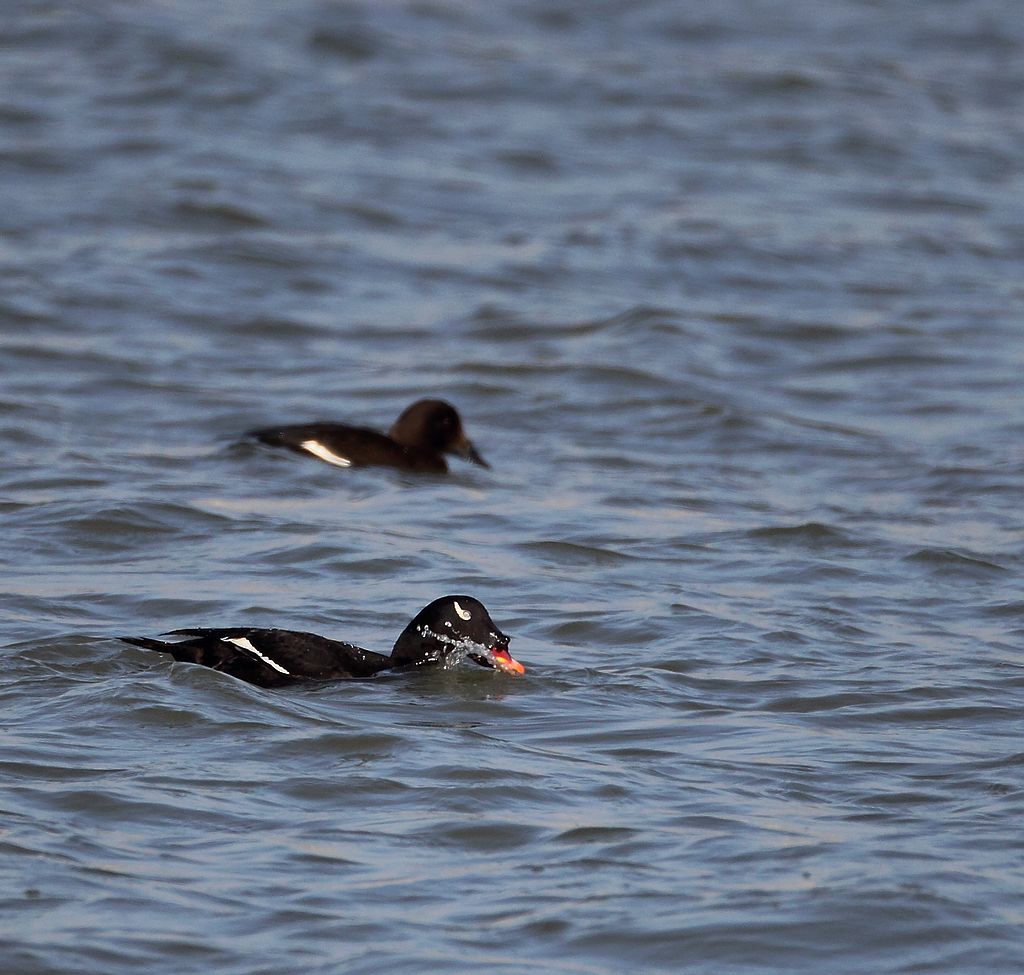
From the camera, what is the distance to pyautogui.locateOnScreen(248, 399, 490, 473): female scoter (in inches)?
470

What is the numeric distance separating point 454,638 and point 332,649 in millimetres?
512

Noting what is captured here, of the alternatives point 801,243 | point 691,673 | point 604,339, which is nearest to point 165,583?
point 691,673

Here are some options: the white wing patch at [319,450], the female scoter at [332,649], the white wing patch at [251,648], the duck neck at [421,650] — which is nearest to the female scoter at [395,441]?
the white wing patch at [319,450]

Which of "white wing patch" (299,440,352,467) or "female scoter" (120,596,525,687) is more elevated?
"white wing patch" (299,440,352,467)

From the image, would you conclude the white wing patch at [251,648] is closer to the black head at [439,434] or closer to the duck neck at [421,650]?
the duck neck at [421,650]

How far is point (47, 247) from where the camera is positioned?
17.2 metres

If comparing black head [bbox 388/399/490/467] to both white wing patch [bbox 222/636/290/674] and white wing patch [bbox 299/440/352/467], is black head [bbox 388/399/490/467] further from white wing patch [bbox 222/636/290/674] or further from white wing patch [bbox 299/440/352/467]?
white wing patch [bbox 222/636/290/674]

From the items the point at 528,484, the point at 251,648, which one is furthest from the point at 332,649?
the point at 528,484

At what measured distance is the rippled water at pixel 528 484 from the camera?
5793 millimetres

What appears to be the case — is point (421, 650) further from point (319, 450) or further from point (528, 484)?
point (528, 484)

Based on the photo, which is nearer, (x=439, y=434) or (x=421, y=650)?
(x=421, y=650)

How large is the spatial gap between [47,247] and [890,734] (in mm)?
11487

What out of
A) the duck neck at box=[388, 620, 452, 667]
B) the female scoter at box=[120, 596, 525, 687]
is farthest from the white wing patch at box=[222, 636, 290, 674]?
the duck neck at box=[388, 620, 452, 667]

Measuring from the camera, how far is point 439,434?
12.6 metres
